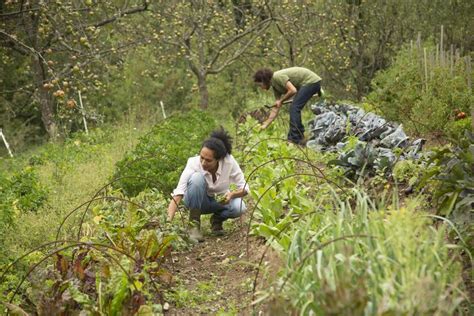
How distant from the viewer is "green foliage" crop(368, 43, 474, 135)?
35.1 feet

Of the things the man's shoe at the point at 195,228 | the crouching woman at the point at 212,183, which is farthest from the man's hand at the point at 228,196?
the man's shoe at the point at 195,228

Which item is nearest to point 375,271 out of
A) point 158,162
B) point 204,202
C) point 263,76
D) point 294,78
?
point 204,202

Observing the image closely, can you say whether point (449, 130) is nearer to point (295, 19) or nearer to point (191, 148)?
point (191, 148)

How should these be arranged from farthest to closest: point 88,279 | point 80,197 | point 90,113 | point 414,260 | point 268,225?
1. point 80,197
2. point 90,113
3. point 268,225
4. point 88,279
5. point 414,260

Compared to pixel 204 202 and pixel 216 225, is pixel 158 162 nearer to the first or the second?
pixel 216 225

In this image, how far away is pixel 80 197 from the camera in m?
9.09

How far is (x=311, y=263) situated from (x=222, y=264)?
2308mm

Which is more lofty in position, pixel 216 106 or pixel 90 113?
pixel 90 113

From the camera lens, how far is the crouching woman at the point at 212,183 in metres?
6.57

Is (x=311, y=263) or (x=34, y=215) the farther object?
(x=34, y=215)

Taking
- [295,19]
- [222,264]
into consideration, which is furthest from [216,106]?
[222,264]

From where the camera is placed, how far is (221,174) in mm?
6824

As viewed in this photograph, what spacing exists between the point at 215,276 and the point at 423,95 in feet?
23.3

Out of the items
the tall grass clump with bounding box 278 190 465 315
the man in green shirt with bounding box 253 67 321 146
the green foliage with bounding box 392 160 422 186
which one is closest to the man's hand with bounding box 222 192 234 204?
the green foliage with bounding box 392 160 422 186
